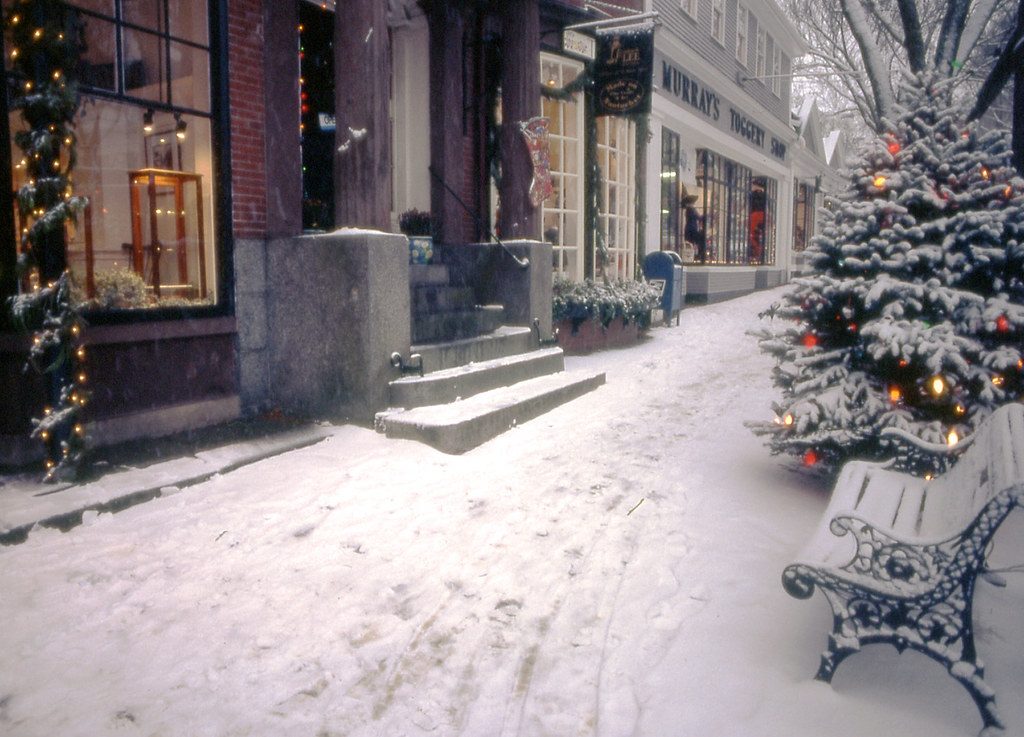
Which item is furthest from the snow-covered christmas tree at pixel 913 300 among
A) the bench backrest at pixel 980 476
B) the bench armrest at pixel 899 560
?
the bench armrest at pixel 899 560

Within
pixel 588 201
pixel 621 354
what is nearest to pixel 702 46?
pixel 588 201

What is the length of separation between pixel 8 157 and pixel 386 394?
10.8ft

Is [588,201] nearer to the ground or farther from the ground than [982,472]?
farther from the ground

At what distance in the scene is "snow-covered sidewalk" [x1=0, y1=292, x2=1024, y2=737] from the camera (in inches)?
114

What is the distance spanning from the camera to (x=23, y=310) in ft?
15.9

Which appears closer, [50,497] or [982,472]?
[982,472]

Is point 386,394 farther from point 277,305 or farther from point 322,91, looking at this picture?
point 322,91

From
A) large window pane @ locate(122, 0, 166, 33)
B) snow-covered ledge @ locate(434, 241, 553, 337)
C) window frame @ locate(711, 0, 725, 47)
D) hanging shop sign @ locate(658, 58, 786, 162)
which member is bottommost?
snow-covered ledge @ locate(434, 241, 553, 337)

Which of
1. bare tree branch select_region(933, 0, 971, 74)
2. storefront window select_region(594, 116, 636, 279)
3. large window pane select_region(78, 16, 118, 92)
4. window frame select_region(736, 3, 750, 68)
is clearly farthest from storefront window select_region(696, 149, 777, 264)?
large window pane select_region(78, 16, 118, 92)

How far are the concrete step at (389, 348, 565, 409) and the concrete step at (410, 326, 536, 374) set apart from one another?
98 mm

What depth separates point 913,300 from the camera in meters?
4.84

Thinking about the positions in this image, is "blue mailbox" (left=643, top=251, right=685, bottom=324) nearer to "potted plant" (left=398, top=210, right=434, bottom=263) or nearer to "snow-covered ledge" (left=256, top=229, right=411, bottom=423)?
"potted plant" (left=398, top=210, right=434, bottom=263)

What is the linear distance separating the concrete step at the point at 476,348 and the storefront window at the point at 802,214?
28.5 metres

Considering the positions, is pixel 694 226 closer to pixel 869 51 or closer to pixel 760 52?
pixel 760 52
